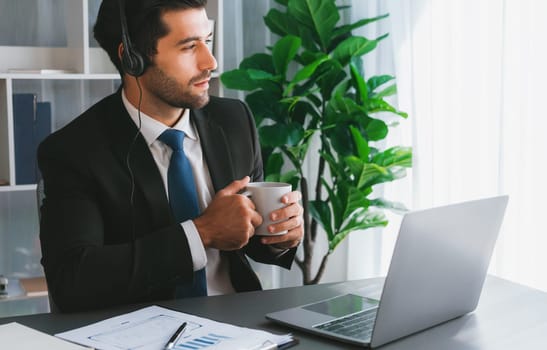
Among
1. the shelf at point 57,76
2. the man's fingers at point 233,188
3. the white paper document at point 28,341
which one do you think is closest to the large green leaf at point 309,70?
the shelf at point 57,76

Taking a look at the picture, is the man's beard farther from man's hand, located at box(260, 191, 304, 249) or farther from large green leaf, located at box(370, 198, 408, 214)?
large green leaf, located at box(370, 198, 408, 214)

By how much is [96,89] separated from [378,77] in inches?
44.8

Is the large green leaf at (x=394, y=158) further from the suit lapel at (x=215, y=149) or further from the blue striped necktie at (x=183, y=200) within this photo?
the blue striped necktie at (x=183, y=200)

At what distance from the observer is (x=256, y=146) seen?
1993 mm

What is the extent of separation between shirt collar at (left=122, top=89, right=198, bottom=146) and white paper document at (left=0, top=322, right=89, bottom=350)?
68 centimetres

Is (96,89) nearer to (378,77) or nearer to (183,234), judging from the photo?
(378,77)

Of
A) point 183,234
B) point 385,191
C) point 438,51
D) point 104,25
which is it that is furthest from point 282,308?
point 385,191

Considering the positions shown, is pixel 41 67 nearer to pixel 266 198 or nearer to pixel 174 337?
pixel 266 198

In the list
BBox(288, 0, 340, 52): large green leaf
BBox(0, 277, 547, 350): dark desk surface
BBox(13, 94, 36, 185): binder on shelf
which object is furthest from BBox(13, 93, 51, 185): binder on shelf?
BBox(0, 277, 547, 350): dark desk surface

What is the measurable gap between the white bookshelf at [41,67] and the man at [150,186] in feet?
3.63

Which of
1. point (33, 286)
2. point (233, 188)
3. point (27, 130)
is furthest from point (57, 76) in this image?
point (233, 188)

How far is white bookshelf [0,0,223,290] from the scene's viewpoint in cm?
285

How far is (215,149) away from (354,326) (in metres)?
0.70

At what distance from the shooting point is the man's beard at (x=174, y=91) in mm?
1770
